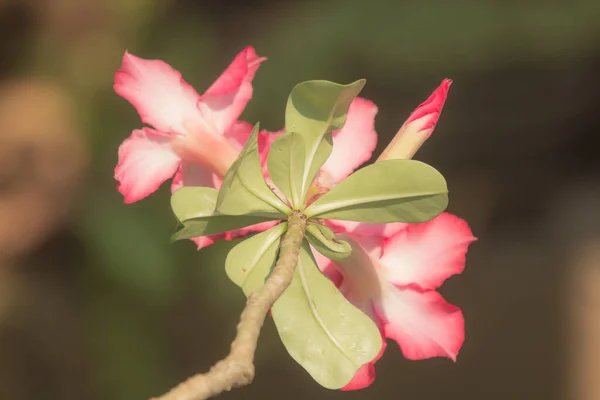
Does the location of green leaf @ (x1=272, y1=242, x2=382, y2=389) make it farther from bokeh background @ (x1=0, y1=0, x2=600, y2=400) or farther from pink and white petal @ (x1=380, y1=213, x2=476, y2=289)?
bokeh background @ (x1=0, y1=0, x2=600, y2=400)

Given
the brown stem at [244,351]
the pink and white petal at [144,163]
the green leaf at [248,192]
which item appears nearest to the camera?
the brown stem at [244,351]

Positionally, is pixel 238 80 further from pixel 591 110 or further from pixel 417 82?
pixel 591 110

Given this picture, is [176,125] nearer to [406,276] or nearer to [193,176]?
[193,176]

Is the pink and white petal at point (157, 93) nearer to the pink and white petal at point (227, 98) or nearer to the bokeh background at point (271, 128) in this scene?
the pink and white petal at point (227, 98)

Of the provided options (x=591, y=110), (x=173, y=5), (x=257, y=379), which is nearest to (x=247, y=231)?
(x=257, y=379)

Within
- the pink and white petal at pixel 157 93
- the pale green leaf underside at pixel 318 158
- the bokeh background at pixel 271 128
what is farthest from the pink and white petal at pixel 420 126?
the bokeh background at pixel 271 128

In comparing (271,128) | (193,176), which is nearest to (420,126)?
(193,176)
